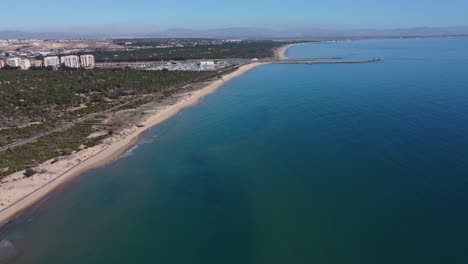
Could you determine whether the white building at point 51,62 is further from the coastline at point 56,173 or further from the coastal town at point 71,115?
the coastline at point 56,173

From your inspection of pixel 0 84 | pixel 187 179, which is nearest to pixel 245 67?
pixel 0 84

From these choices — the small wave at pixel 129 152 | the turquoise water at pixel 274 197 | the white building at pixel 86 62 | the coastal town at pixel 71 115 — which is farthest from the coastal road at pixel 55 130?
the white building at pixel 86 62

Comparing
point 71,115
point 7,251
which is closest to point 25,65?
point 71,115

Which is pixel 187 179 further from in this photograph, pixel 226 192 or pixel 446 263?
pixel 446 263

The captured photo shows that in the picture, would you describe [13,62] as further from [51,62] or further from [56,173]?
[56,173]

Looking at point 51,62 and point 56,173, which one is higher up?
point 51,62

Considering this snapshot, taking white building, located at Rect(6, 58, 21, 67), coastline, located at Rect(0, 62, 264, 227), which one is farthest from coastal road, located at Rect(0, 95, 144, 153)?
white building, located at Rect(6, 58, 21, 67)
